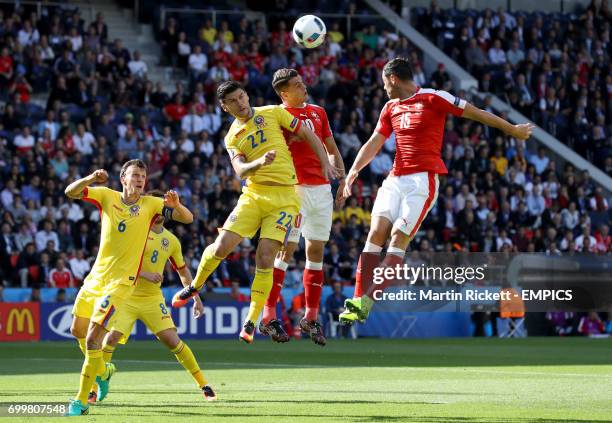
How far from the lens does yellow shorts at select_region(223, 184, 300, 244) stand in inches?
551

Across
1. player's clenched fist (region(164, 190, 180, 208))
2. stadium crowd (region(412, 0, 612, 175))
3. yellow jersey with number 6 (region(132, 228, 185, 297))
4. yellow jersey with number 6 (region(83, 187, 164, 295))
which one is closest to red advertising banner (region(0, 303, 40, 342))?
yellow jersey with number 6 (region(132, 228, 185, 297))

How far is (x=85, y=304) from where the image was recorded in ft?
46.9

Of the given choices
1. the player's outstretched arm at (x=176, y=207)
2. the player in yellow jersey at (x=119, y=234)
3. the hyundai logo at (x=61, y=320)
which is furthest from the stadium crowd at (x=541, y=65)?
the player in yellow jersey at (x=119, y=234)

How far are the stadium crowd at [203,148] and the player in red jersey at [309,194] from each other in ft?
40.4

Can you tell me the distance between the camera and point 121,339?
14719 millimetres

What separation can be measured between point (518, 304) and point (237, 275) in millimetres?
6306

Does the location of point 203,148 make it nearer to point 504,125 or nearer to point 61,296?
point 61,296

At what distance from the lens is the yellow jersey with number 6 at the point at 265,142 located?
14.0 meters

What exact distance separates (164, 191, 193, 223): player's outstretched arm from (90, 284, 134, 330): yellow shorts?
0.87 m

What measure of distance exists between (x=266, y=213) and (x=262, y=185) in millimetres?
300

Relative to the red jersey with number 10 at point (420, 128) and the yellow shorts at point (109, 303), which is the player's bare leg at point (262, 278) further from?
the red jersey with number 10 at point (420, 128)

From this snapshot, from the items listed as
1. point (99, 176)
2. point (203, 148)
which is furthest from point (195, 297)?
point (203, 148)

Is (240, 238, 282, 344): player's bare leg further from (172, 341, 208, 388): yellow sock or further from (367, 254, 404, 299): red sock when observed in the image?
(367, 254, 404, 299): red sock

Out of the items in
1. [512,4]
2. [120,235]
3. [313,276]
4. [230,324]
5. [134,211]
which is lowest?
[230,324]
